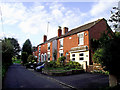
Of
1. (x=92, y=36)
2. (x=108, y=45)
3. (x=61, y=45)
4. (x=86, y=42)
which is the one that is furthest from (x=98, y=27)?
(x=108, y=45)

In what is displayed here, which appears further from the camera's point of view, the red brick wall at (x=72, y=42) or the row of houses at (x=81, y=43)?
the red brick wall at (x=72, y=42)

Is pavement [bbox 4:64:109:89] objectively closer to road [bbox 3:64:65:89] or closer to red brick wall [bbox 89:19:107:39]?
road [bbox 3:64:65:89]

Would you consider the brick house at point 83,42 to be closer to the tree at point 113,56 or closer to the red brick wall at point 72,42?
the red brick wall at point 72,42

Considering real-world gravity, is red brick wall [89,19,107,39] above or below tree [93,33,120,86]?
above

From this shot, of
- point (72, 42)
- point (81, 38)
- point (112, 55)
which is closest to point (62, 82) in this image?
point (112, 55)

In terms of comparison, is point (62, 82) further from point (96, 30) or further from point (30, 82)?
point (96, 30)

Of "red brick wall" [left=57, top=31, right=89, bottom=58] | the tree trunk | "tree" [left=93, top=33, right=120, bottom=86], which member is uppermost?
"red brick wall" [left=57, top=31, right=89, bottom=58]

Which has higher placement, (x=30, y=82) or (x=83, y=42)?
(x=83, y=42)

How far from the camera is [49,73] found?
17.0m

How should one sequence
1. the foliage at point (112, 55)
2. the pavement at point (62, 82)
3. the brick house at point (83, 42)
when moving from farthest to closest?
the brick house at point (83, 42)
the pavement at point (62, 82)
the foliage at point (112, 55)

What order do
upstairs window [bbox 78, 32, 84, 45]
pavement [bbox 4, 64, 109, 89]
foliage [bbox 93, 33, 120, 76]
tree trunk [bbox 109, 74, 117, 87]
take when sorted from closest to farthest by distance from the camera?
1. foliage [bbox 93, 33, 120, 76]
2. tree trunk [bbox 109, 74, 117, 87]
3. pavement [bbox 4, 64, 109, 89]
4. upstairs window [bbox 78, 32, 84, 45]

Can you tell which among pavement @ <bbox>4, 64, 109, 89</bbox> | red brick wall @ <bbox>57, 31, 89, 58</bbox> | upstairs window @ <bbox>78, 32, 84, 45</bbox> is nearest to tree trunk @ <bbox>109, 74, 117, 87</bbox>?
pavement @ <bbox>4, 64, 109, 89</bbox>

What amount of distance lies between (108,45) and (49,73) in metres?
11.5

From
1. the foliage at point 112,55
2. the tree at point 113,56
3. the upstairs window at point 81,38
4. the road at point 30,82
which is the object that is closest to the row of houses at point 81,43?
the upstairs window at point 81,38
